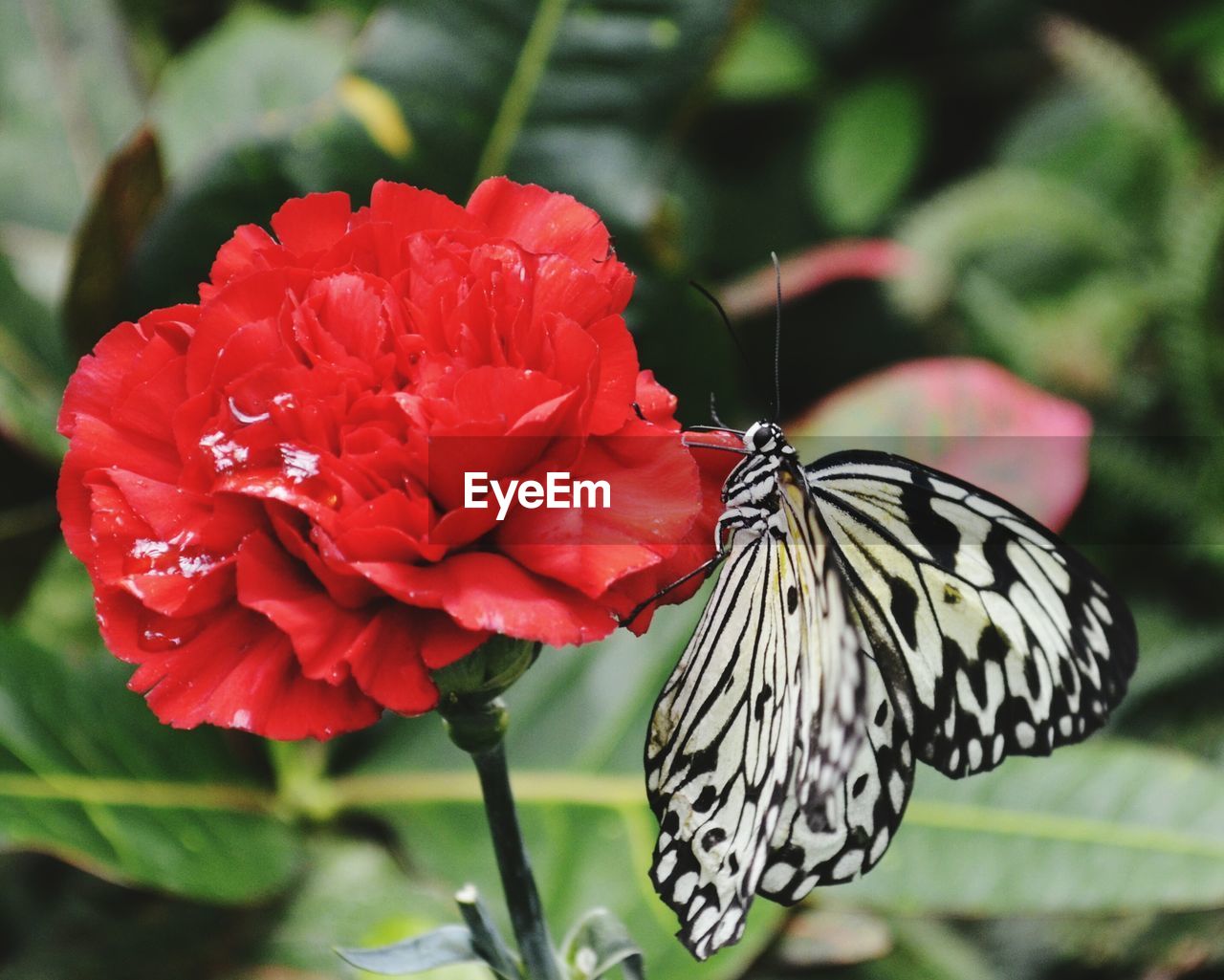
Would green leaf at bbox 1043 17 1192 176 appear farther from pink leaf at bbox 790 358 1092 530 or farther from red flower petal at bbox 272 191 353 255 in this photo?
red flower petal at bbox 272 191 353 255

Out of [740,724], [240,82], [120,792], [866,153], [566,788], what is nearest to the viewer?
[740,724]

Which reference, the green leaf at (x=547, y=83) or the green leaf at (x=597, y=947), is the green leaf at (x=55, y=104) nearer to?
the green leaf at (x=547, y=83)

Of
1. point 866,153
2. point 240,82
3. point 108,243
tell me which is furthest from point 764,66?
point 108,243

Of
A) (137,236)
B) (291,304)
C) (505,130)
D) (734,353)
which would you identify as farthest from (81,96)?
(291,304)

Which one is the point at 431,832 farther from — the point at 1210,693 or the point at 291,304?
the point at 1210,693

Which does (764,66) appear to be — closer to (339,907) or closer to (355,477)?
(339,907)

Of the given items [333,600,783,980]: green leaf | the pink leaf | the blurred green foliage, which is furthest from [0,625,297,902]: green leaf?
the pink leaf

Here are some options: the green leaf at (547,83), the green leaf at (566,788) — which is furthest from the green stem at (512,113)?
the green leaf at (566,788)
